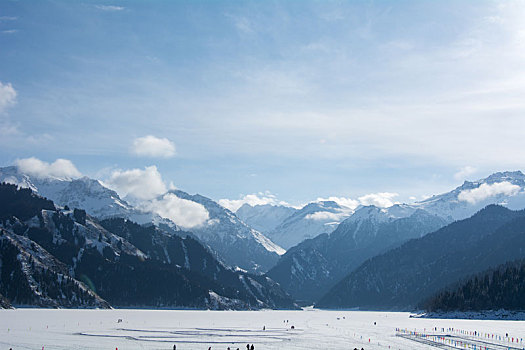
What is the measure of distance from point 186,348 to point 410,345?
5129 cm

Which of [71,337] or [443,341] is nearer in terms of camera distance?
[71,337]

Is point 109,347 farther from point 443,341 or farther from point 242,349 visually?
point 443,341

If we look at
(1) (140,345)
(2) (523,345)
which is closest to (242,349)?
(1) (140,345)

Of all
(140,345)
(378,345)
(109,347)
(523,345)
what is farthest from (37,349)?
(523,345)

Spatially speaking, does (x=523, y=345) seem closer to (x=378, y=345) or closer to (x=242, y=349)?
(x=378, y=345)

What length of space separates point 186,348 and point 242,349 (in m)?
10.9

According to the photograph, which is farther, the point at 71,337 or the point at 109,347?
the point at 71,337

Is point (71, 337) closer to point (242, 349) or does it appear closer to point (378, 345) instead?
point (242, 349)

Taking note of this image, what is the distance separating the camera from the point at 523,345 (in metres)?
125

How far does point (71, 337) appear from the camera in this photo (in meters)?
123

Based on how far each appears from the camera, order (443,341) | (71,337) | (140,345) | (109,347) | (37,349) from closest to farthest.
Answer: (37,349), (109,347), (140,345), (71,337), (443,341)

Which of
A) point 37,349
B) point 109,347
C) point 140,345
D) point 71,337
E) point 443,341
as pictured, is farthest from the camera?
point 443,341

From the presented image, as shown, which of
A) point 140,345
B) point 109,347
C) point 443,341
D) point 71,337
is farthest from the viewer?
point 443,341

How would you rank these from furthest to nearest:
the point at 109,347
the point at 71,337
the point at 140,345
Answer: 1. the point at 71,337
2. the point at 140,345
3. the point at 109,347
